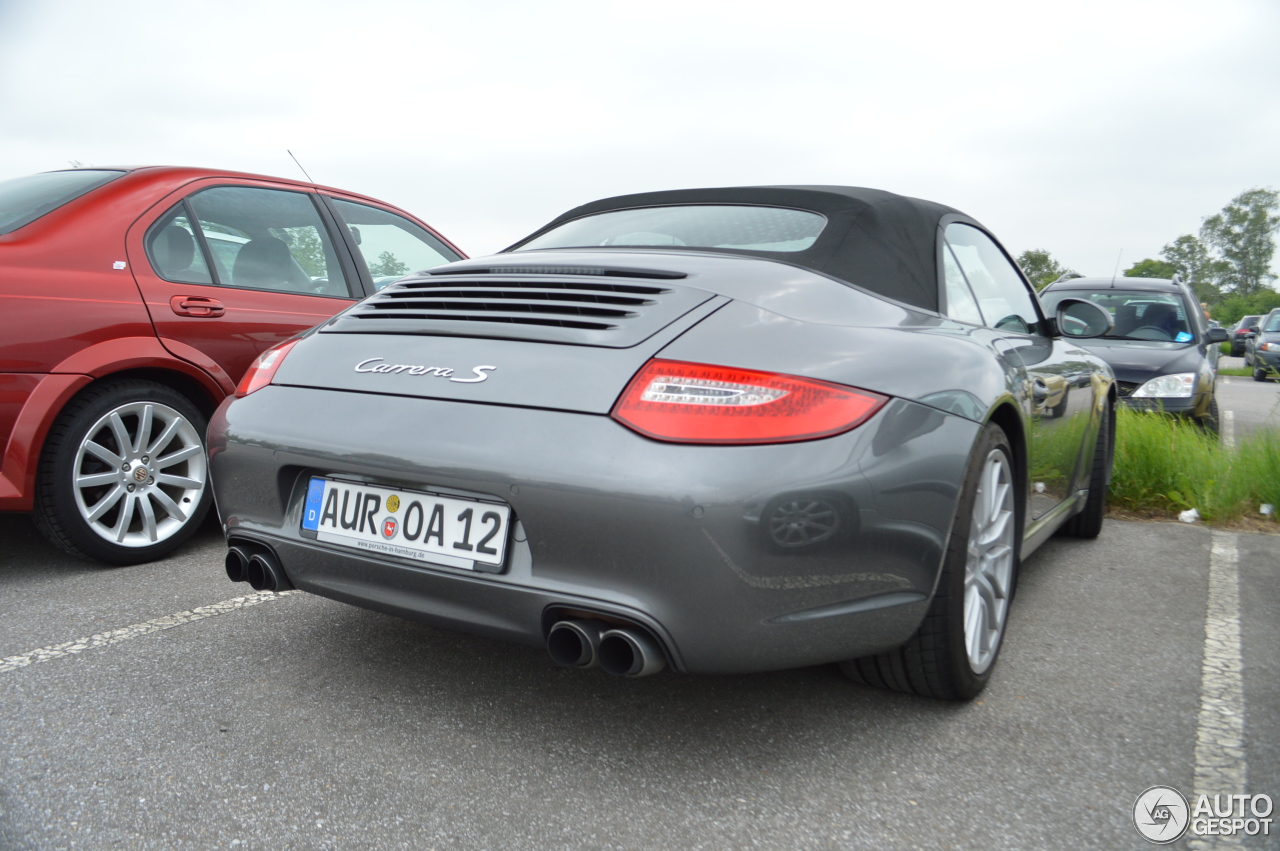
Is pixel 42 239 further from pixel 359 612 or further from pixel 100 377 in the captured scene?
pixel 359 612

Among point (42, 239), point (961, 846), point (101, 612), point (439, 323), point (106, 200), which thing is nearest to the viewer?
point (961, 846)

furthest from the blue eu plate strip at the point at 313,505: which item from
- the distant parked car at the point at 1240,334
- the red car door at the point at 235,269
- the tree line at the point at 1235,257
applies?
the tree line at the point at 1235,257

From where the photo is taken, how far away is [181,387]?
380 cm

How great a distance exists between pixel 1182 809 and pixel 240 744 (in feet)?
6.50

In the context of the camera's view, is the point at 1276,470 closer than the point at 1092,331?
No

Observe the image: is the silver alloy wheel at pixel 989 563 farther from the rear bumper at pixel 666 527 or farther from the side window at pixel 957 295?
the side window at pixel 957 295

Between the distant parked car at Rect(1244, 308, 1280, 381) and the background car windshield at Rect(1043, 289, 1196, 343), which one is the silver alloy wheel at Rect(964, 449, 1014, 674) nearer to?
the background car windshield at Rect(1043, 289, 1196, 343)

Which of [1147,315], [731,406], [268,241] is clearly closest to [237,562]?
[731,406]

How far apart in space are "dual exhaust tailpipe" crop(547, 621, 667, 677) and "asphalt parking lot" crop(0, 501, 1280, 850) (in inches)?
11.5

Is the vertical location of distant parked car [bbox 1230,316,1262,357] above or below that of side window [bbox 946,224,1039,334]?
below

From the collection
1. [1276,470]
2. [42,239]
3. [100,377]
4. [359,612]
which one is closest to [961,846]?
[359,612]

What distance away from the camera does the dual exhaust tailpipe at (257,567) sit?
2.30 m

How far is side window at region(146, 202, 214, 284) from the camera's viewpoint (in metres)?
3.74

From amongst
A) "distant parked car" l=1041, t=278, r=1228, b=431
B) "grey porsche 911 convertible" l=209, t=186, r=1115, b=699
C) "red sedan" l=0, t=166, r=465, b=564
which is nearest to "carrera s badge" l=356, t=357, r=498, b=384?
"grey porsche 911 convertible" l=209, t=186, r=1115, b=699
